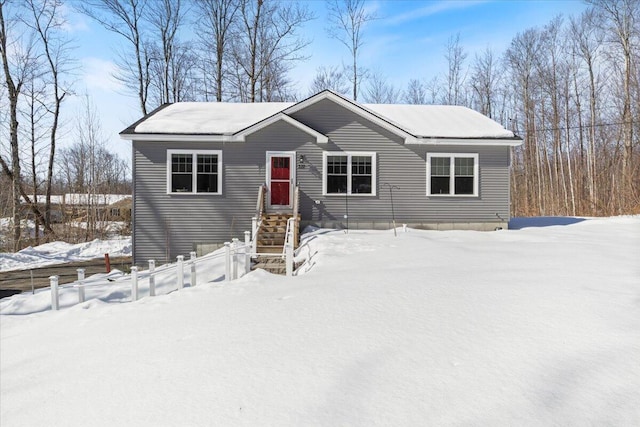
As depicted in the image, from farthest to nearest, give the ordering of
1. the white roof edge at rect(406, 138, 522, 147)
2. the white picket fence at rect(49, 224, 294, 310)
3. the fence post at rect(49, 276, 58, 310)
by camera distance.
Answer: the white roof edge at rect(406, 138, 522, 147), the white picket fence at rect(49, 224, 294, 310), the fence post at rect(49, 276, 58, 310)

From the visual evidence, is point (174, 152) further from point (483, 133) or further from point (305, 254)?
point (483, 133)

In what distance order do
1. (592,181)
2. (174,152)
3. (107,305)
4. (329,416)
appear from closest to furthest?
(329,416) → (107,305) → (174,152) → (592,181)

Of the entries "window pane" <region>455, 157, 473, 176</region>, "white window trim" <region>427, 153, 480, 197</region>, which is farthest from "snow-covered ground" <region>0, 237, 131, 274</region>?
"window pane" <region>455, 157, 473, 176</region>

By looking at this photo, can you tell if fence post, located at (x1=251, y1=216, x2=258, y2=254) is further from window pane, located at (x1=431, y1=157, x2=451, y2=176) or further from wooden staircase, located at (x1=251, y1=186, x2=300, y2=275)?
window pane, located at (x1=431, y1=157, x2=451, y2=176)

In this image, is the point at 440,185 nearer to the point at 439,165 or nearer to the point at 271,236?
the point at 439,165

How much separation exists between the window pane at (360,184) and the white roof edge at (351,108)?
77.5 inches

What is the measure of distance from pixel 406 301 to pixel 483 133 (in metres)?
10.9

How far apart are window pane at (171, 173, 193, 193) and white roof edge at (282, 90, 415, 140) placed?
4.20 meters

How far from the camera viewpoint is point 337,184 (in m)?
13.6

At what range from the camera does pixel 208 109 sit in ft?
51.3

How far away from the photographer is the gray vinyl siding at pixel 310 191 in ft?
43.1

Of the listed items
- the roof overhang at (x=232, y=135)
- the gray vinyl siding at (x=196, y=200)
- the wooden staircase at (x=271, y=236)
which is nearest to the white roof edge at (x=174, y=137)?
the roof overhang at (x=232, y=135)

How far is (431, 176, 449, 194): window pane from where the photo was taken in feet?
45.4

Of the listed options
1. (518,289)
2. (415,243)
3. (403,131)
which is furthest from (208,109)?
(518,289)
